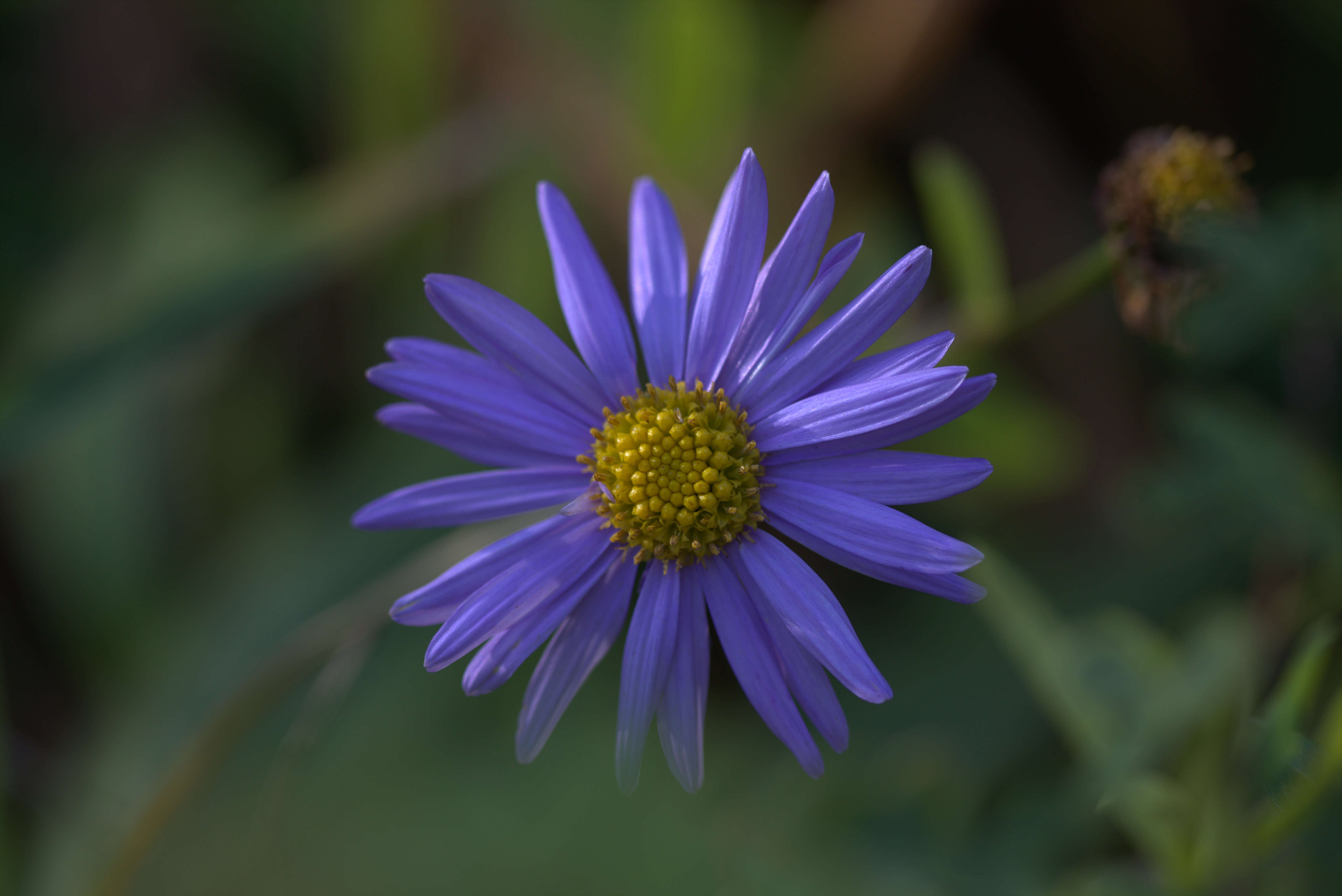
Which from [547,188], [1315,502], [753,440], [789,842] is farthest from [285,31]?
[1315,502]

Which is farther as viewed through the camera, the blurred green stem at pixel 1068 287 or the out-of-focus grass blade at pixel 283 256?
the out-of-focus grass blade at pixel 283 256

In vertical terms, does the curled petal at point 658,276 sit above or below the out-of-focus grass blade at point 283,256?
below

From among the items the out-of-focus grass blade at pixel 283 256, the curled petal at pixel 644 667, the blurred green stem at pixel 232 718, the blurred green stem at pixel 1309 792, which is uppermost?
the out-of-focus grass blade at pixel 283 256

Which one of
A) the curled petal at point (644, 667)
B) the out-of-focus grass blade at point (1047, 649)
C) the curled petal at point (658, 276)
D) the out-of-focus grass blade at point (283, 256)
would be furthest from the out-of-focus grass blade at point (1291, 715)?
the out-of-focus grass blade at point (283, 256)

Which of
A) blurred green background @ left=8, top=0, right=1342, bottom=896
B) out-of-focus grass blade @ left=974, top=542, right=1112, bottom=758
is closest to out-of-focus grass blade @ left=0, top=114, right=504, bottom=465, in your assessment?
blurred green background @ left=8, top=0, right=1342, bottom=896

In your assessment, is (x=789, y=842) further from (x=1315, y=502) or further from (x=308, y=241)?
(x=308, y=241)

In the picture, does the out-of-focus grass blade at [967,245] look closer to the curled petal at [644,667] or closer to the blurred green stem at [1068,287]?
the blurred green stem at [1068,287]

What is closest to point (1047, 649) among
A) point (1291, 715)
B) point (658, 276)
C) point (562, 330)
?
point (1291, 715)
